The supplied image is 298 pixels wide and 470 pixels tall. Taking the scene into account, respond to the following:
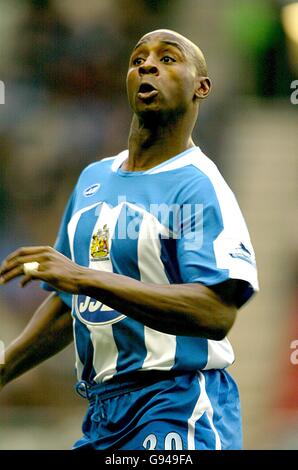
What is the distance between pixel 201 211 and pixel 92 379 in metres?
0.75

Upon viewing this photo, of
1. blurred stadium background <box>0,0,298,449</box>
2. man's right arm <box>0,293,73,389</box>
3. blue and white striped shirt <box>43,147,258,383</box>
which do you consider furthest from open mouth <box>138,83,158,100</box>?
blurred stadium background <box>0,0,298,449</box>

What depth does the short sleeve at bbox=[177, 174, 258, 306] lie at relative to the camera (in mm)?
3754

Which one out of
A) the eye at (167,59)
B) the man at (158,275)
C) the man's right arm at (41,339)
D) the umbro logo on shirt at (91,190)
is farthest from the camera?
the man's right arm at (41,339)

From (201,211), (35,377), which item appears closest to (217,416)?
(201,211)

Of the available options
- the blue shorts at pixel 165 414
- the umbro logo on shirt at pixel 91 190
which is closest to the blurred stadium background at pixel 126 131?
the umbro logo on shirt at pixel 91 190

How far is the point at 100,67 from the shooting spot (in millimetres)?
8195

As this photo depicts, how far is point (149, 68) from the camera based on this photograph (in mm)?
4078

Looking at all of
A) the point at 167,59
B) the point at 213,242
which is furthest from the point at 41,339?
the point at 167,59

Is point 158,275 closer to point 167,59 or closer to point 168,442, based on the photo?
point 168,442

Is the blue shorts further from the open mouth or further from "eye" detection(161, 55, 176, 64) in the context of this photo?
"eye" detection(161, 55, 176, 64)

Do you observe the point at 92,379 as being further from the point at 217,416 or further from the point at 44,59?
the point at 44,59

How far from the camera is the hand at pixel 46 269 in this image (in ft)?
11.6

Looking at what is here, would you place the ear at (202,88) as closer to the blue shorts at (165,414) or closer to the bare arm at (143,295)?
the bare arm at (143,295)

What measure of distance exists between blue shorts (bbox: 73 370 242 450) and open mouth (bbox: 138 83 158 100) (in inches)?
39.3
